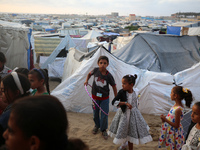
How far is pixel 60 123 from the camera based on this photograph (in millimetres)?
942

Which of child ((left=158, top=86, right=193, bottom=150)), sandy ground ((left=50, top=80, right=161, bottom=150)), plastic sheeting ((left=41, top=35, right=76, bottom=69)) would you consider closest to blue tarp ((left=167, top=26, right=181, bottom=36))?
plastic sheeting ((left=41, top=35, right=76, bottom=69))

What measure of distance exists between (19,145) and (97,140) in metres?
3.24

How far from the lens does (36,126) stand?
0.89 metres

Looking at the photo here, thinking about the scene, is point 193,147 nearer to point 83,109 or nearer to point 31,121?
point 31,121

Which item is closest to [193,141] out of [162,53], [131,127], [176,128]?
[176,128]

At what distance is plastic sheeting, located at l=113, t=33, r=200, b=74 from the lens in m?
7.23

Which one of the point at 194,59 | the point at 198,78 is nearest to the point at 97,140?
the point at 198,78

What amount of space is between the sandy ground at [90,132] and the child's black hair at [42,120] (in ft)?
8.25

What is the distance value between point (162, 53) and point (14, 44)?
575cm

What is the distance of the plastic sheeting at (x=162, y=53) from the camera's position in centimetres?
723

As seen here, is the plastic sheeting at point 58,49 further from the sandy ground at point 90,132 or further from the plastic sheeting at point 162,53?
the sandy ground at point 90,132

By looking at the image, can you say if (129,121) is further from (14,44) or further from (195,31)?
(195,31)

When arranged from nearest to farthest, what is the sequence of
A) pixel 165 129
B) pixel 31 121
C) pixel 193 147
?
pixel 31 121 < pixel 193 147 < pixel 165 129

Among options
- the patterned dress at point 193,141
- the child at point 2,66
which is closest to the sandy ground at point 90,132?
the patterned dress at point 193,141
